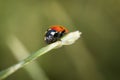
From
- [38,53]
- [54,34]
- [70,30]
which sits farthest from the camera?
[70,30]

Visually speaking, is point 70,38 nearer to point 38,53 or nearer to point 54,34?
point 38,53

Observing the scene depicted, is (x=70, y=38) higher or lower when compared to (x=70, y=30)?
lower

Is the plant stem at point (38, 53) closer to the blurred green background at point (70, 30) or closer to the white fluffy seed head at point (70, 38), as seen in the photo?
the white fluffy seed head at point (70, 38)

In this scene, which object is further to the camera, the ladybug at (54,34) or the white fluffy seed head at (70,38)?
the ladybug at (54,34)

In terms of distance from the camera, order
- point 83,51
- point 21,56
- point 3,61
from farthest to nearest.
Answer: point 83,51
point 3,61
point 21,56

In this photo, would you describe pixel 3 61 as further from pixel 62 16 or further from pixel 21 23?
pixel 62 16

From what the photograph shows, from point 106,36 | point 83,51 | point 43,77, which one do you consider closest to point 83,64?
point 83,51

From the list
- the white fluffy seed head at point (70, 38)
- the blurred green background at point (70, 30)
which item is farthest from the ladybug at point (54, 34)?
the white fluffy seed head at point (70, 38)

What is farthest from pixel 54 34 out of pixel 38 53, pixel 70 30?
pixel 38 53

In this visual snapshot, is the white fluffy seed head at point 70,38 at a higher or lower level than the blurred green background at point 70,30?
lower
